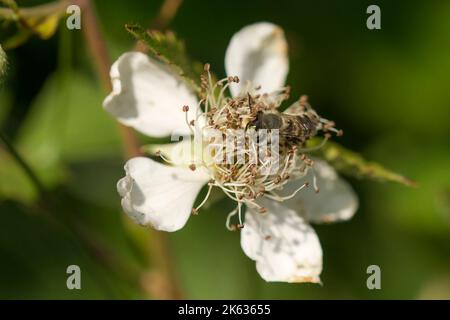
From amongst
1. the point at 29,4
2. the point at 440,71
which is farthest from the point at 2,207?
the point at 440,71

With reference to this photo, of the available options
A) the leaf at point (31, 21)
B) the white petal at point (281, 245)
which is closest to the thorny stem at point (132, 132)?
the leaf at point (31, 21)

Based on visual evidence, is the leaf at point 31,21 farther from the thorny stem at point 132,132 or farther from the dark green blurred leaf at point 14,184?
the dark green blurred leaf at point 14,184

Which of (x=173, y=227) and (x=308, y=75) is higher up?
(x=308, y=75)

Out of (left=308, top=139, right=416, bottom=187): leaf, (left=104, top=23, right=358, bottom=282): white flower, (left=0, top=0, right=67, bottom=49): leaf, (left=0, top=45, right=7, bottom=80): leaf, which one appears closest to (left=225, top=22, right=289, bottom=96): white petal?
(left=104, top=23, right=358, bottom=282): white flower

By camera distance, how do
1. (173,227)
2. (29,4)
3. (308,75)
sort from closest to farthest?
(173,227) → (29,4) → (308,75)

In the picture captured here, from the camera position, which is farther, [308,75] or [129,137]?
[308,75]
